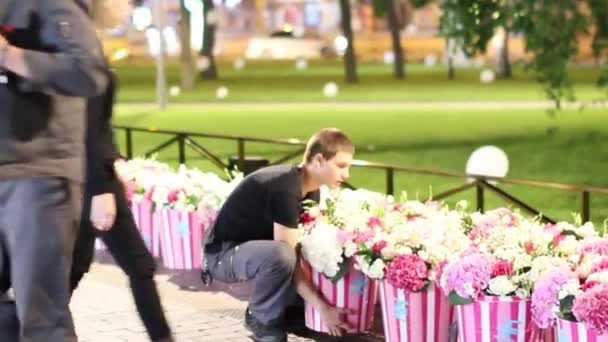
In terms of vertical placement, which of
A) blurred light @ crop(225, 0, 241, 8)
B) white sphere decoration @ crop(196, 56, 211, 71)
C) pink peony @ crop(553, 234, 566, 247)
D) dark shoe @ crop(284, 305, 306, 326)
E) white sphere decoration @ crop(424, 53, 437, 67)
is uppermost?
blurred light @ crop(225, 0, 241, 8)

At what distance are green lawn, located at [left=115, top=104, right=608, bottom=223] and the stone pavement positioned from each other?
402 cm

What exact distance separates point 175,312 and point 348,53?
115ft

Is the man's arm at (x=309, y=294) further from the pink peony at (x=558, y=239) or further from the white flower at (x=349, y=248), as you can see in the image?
the pink peony at (x=558, y=239)

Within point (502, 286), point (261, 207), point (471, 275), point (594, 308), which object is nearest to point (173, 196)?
point (261, 207)

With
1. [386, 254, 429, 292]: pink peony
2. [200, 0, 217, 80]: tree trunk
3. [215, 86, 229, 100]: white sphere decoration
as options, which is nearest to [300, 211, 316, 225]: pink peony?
[386, 254, 429, 292]: pink peony

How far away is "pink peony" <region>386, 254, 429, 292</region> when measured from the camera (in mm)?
5574

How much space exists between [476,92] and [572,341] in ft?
95.0

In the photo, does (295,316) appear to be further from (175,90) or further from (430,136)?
(175,90)

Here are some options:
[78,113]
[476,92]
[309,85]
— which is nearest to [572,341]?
[78,113]

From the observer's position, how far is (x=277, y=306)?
6.07m

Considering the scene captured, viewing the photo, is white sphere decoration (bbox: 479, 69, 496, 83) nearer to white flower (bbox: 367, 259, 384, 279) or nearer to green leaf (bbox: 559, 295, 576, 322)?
white flower (bbox: 367, 259, 384, 279)

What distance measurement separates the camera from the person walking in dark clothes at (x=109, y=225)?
16.0 feet

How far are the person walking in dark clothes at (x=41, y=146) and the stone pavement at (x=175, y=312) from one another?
96.3 inches

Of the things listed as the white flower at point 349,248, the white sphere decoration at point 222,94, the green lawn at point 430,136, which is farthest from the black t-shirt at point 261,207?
the white sphere decoration at point 222,94
